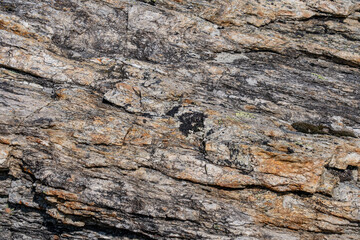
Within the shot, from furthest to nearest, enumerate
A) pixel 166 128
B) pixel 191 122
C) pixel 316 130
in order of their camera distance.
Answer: pixel 316 130 → pixel 191 122 → pixel 166 128

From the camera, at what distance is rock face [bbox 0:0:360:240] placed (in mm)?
11570

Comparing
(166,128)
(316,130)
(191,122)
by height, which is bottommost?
(166,128)

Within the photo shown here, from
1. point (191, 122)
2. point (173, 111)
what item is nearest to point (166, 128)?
point (173, 111)

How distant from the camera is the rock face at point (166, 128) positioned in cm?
1157

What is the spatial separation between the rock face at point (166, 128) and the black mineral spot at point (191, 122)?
1.7 inches

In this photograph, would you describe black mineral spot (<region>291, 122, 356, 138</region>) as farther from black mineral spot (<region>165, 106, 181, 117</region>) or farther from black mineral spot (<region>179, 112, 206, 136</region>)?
black mineral spot (<region>165, 106, 181, 117</region>)

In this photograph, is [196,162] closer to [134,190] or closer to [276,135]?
[134,190]

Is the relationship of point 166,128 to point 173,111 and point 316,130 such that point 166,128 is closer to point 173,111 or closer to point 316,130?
point 173,111

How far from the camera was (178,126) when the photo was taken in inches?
510

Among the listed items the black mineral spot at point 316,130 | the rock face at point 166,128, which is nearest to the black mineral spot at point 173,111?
the rock face at point 166,128

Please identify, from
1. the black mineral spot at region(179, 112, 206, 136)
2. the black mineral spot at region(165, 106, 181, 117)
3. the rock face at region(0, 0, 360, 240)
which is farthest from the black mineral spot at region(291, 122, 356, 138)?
the black mineral spot at region(165, 106, 181, 117)

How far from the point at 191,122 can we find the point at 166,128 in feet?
3.71

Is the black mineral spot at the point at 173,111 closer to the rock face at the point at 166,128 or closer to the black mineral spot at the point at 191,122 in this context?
the rock face at the point at 166,128

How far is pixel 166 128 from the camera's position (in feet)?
42.1
